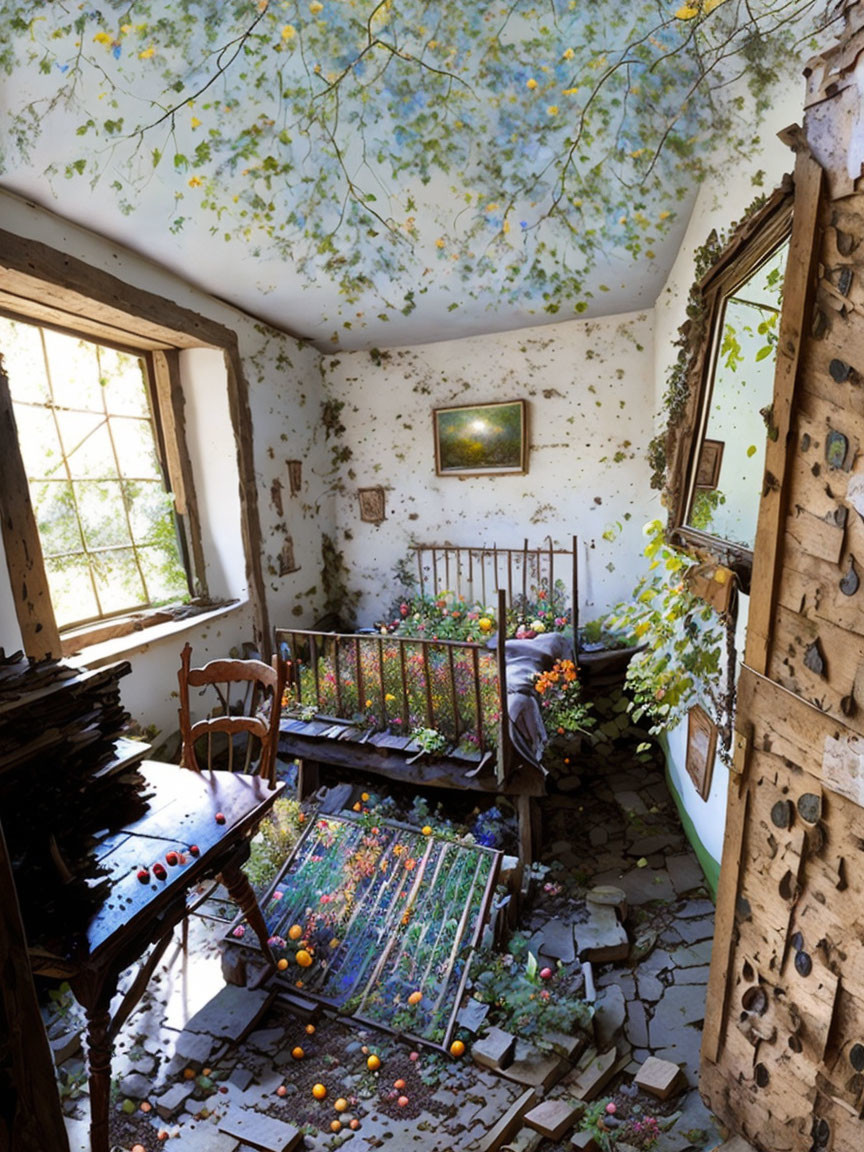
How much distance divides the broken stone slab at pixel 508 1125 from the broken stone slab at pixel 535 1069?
0.14 ft

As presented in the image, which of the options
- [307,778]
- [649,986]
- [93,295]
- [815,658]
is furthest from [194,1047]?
[93,295]

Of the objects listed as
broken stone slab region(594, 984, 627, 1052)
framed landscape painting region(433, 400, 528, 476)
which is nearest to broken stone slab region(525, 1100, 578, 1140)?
broken stone slab region(594, 984, 627, 1052)

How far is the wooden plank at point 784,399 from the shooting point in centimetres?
131

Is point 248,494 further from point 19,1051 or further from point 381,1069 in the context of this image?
point 19,1051

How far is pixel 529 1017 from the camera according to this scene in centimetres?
227

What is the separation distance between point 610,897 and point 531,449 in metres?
3.47

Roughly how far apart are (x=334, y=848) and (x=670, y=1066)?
5.33 ft

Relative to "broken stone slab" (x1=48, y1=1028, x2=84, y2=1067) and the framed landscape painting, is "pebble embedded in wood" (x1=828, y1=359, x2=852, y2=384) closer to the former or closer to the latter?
"broken stone slab" (x1=48, y1=1028, x2=84, y2=1067)

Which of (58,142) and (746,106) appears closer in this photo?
(746,106)

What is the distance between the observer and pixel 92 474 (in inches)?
147

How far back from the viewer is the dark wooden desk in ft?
5.32

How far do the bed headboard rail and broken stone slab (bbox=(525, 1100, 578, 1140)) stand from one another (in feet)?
11.5

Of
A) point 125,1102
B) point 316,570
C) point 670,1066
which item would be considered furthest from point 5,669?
point 316,570

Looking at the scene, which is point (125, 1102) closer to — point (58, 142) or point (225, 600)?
point (225, 600)
